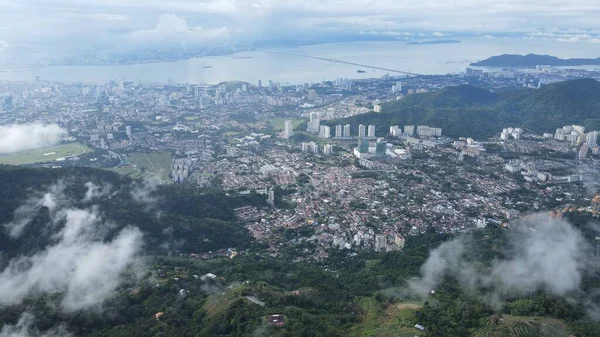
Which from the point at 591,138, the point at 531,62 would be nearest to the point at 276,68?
the point at 531,62

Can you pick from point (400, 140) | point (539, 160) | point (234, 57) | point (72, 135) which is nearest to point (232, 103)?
point (72, 135)

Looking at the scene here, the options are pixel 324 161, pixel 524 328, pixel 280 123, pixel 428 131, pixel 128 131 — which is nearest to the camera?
pixel 524 328

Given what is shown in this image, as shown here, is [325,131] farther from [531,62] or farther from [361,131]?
[531,62]

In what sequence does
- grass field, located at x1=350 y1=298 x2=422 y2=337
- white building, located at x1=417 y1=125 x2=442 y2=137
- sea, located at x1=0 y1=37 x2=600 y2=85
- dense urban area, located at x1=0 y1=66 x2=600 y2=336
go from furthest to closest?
sea, located at x1=0 y1=37 x2=600 y2=85
white building, located at x1=417 y1=125 x2=442 y2=137
dense urban area, located at x1=0 y1=66 x2=600 y2=336
grass field, located at x1=350 y1=298 x2=422 y2=337

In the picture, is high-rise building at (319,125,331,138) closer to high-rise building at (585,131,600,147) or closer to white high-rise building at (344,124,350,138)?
white high-rise building at (344,124,350,138)

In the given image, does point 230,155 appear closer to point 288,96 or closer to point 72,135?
point 72,135

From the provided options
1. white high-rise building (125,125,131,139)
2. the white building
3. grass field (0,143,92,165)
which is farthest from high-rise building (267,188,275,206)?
white high-rise building (125,125,131,139)

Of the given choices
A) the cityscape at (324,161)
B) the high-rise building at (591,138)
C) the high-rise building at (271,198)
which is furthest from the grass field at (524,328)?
the high-rise building at (591,138)
